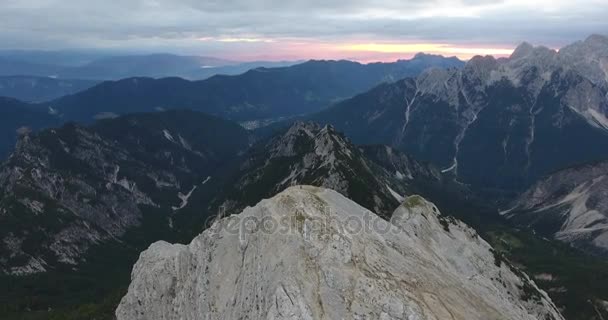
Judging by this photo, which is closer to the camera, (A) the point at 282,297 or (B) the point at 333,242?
(A) the point at 282,297

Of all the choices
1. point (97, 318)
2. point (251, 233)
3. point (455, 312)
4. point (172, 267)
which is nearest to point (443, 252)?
point (455, 312)

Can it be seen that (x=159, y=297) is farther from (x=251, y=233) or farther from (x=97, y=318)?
(x=97, y=318)

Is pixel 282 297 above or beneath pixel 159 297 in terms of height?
above

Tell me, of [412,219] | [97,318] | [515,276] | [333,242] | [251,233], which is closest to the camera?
[333,242]

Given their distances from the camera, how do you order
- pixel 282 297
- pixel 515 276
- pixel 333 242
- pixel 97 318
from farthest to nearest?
pixel 97 318, pixel 515 276, pixel 333 242, pixel 282 297

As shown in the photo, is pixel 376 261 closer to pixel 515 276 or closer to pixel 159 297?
pixel 159 297

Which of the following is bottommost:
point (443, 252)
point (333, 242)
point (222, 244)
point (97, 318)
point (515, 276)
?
point (97, 318)

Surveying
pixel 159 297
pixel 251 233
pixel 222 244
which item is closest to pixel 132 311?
pixel 159 297
